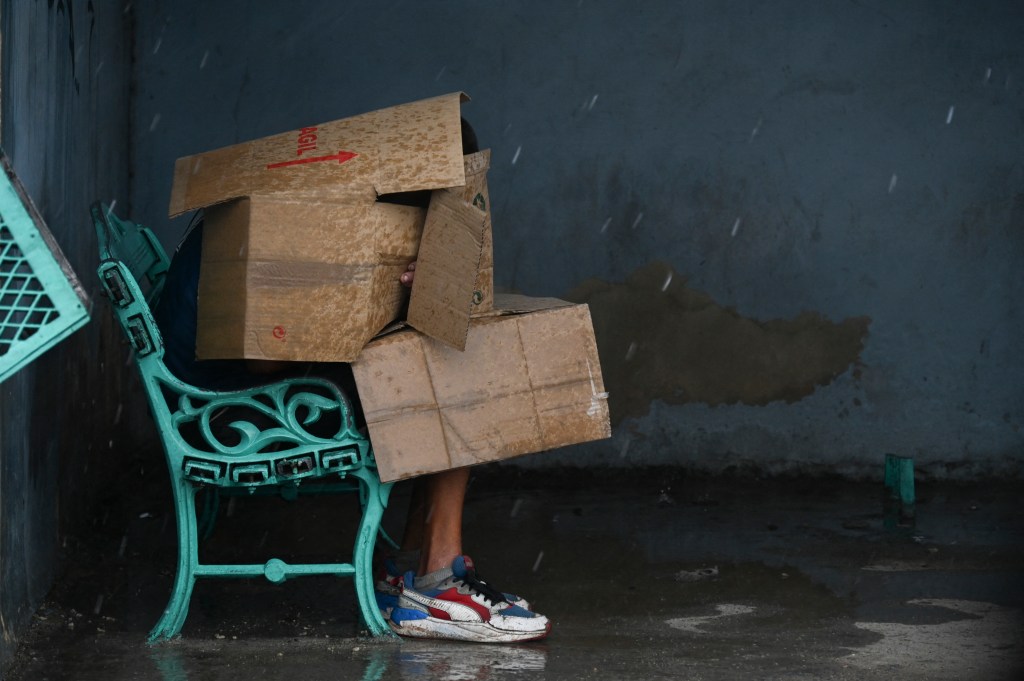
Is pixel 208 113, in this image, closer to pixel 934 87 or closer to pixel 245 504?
pixel 245 504

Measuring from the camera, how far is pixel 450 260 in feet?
9.57

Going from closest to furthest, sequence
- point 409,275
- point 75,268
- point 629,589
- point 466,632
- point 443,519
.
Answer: point 409,275 → point 466,632 → point 443,519 → point 629,589 → point 75,268

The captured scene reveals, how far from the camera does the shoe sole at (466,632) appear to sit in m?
3.14

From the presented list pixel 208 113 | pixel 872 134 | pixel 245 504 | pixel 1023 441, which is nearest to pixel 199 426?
pixel 245 504

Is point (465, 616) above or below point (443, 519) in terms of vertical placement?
below

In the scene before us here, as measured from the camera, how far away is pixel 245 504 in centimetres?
481

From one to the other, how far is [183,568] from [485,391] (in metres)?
0.89

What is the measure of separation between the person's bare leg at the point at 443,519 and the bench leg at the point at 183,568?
0.63m

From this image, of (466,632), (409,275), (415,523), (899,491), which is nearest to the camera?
(409,275)

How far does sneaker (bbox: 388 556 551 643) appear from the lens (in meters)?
3.14

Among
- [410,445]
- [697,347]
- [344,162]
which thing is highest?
[344,162]

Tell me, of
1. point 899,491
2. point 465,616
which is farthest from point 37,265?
point 899,491

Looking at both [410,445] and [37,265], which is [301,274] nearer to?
[410,445]

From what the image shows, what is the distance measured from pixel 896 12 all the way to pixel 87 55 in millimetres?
3316
